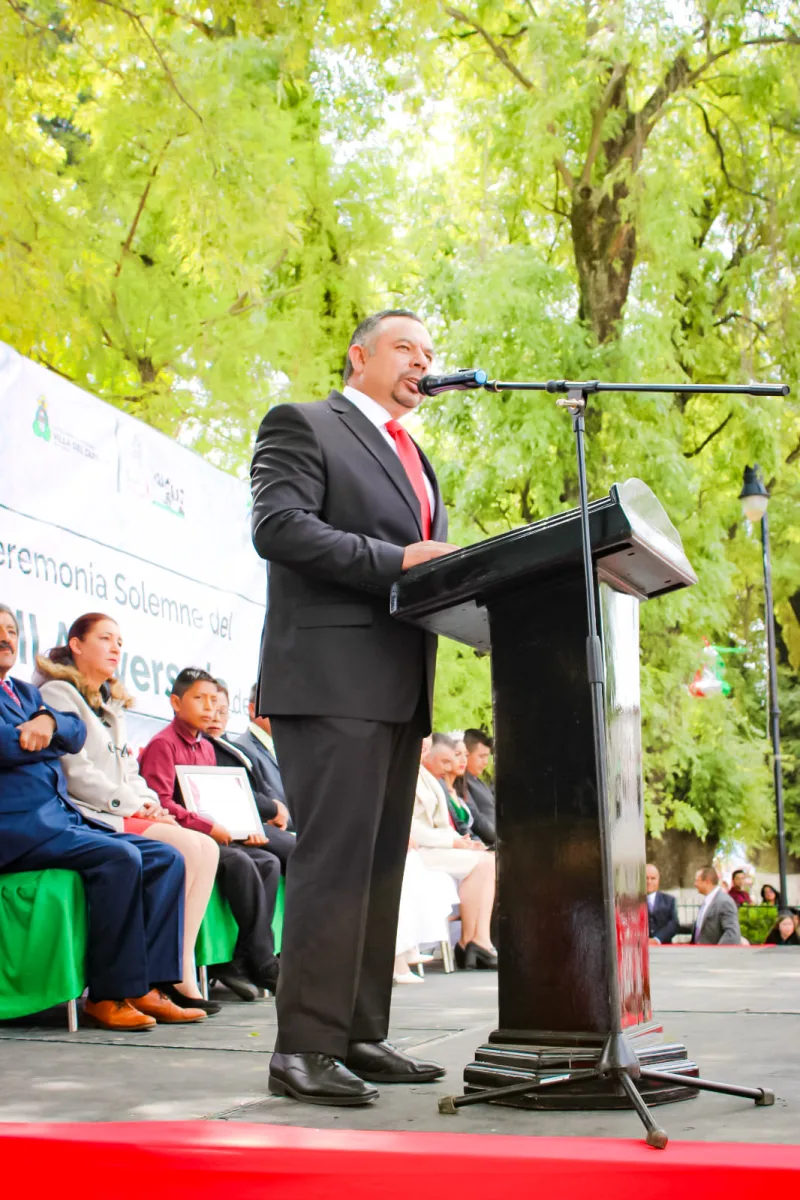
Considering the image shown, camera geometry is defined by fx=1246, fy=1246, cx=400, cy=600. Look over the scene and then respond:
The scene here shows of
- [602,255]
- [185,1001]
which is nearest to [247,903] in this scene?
[185,1001]

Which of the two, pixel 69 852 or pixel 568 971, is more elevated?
pixel 69 852

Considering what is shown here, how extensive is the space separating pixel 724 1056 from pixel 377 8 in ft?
21.7

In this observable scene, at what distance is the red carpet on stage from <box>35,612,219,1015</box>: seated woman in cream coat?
3.10 metres

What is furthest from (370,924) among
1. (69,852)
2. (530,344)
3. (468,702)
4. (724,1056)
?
(530,344)

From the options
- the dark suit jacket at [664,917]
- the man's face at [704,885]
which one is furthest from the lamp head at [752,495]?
the dark suit jacket at [664,917]

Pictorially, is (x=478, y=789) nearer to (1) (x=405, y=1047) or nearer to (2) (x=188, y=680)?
(2) (x=188, y=680)

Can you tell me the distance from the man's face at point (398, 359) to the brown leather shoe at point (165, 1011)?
2.58 meters

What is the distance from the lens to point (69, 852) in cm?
454

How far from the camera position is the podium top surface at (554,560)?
2.56 metres

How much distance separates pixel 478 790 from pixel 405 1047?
5555mm

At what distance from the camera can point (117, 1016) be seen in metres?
4.43

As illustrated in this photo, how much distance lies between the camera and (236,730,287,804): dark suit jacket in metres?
6.57

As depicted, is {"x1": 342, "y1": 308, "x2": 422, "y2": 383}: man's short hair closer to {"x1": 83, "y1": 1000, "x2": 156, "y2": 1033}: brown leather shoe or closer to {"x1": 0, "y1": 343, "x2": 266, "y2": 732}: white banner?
{"x1": 83, "y1": 1000, "x2": 156, "y2": 1033}: brown leather shoe

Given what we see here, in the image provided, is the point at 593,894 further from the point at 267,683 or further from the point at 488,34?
the point at 488,34
